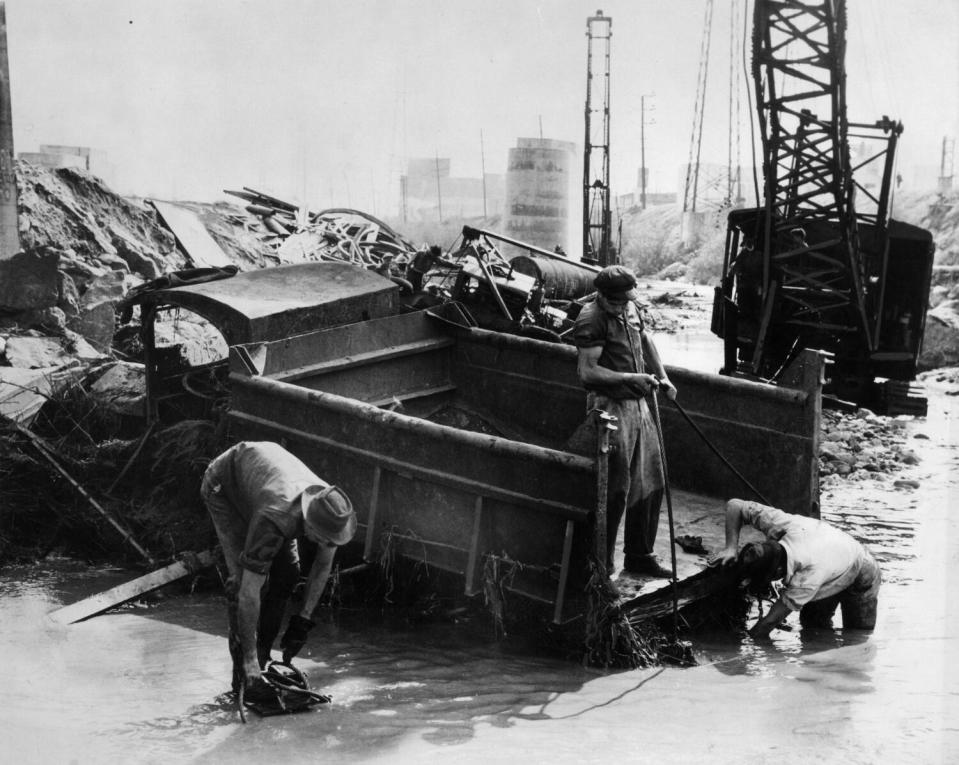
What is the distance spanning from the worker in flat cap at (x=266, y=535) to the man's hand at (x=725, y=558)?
2235 millimetres

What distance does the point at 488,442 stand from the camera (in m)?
5.49

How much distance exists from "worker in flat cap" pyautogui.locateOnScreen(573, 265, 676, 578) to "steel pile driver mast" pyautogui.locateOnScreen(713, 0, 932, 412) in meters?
7.72

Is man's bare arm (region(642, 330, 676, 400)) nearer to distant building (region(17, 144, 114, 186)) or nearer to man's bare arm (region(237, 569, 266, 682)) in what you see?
man's bare arm (region(237, 569, 266, 682))

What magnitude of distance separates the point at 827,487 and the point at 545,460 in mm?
5401

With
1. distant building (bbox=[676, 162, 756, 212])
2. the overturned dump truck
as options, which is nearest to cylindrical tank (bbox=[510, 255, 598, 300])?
the overturned dump truck

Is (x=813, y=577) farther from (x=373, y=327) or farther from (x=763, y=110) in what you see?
(x=763, y=110)

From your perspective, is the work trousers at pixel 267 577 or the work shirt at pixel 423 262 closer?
the work trousers at pixel 267 577

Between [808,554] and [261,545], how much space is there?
296 cm

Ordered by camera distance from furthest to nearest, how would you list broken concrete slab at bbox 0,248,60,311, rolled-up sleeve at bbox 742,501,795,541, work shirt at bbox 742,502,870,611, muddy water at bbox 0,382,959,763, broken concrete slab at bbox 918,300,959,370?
broken concrete slab at bbox 918,300,959,370
broken concrete slab at bbox 0,248,60,311
rolled-up sleeve at bbox 742,501,795,541
work shirt at bbox 742,502,870,611
muddy water at bbox 0,382,959,763

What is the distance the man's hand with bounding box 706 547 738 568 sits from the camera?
5633 millimetres

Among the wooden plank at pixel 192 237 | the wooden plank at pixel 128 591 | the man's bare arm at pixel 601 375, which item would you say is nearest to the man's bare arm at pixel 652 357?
the man's bare arm at pixel 601 375

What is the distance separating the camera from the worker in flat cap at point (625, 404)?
213 inches

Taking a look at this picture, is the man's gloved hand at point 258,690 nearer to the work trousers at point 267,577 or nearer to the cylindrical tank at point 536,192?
the work trousers at point 267,577

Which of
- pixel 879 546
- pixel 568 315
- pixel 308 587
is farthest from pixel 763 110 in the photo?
pixel 308 587
